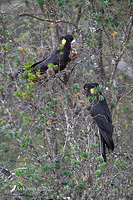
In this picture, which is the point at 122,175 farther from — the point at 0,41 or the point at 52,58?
the point at 0,41

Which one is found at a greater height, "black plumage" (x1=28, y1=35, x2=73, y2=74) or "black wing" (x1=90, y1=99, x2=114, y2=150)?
"black plumage" (x1=28, y1=35, x2=73, y2=74)

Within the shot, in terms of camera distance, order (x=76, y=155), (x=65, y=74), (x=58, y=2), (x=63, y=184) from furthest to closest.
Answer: (x=58, y=2), (x=65, y=74), (x=76, y=155), (x=63, y=184)

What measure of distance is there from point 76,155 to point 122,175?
74 centimetres

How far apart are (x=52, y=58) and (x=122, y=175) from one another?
1822 mm

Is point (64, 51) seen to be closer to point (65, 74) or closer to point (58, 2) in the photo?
point (65, 74)

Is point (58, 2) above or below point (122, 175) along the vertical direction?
above

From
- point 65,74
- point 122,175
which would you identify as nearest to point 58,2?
point 65,74

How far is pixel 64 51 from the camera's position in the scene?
3.59 meters

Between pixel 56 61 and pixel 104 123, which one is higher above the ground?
pixel 56 61

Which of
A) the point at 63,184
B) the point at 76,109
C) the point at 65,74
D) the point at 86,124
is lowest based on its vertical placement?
the point at 63,184

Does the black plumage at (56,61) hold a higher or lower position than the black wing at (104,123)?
higher

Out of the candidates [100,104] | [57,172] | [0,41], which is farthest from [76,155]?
[0,41]

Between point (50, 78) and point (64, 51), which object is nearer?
point (50, 78)

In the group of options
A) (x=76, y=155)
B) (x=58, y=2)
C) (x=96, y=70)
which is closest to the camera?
(x=76, y=155)
